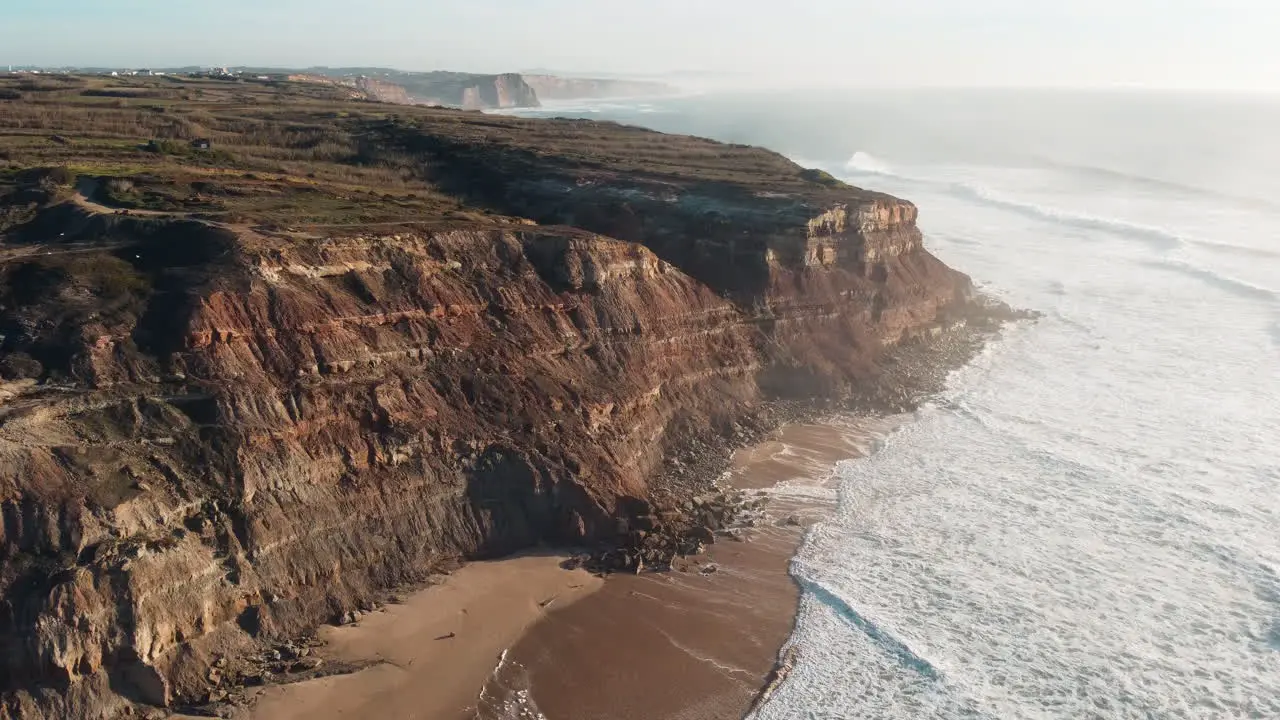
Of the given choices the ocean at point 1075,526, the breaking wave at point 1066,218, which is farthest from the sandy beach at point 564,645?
the breaking wave at point 1066,218

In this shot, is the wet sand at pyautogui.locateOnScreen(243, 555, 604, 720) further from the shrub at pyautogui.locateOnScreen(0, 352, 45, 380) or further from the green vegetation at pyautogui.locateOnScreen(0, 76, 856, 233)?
the green vegetation at pyautogui.locateOnScreen(0, 76, 856, 233)

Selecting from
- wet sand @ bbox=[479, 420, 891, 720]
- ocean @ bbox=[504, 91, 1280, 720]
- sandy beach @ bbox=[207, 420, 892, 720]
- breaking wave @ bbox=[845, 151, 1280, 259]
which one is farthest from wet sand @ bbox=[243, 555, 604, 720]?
breaking wave @ bbox=[845, 151, 1280, 259]

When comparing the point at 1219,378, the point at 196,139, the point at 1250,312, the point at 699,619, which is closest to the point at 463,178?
the point at 196,139

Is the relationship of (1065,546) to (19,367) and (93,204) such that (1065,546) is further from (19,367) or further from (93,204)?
(93,204)

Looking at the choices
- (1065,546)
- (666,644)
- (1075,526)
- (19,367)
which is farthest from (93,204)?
(1075,526)

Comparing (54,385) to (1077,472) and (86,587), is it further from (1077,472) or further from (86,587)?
(1077,472)

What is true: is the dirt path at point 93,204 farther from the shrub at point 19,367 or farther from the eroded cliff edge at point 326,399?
the shrub at point 19,367

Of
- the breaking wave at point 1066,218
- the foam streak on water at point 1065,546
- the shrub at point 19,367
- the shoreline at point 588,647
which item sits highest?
the breaking wave at point 1066,218
